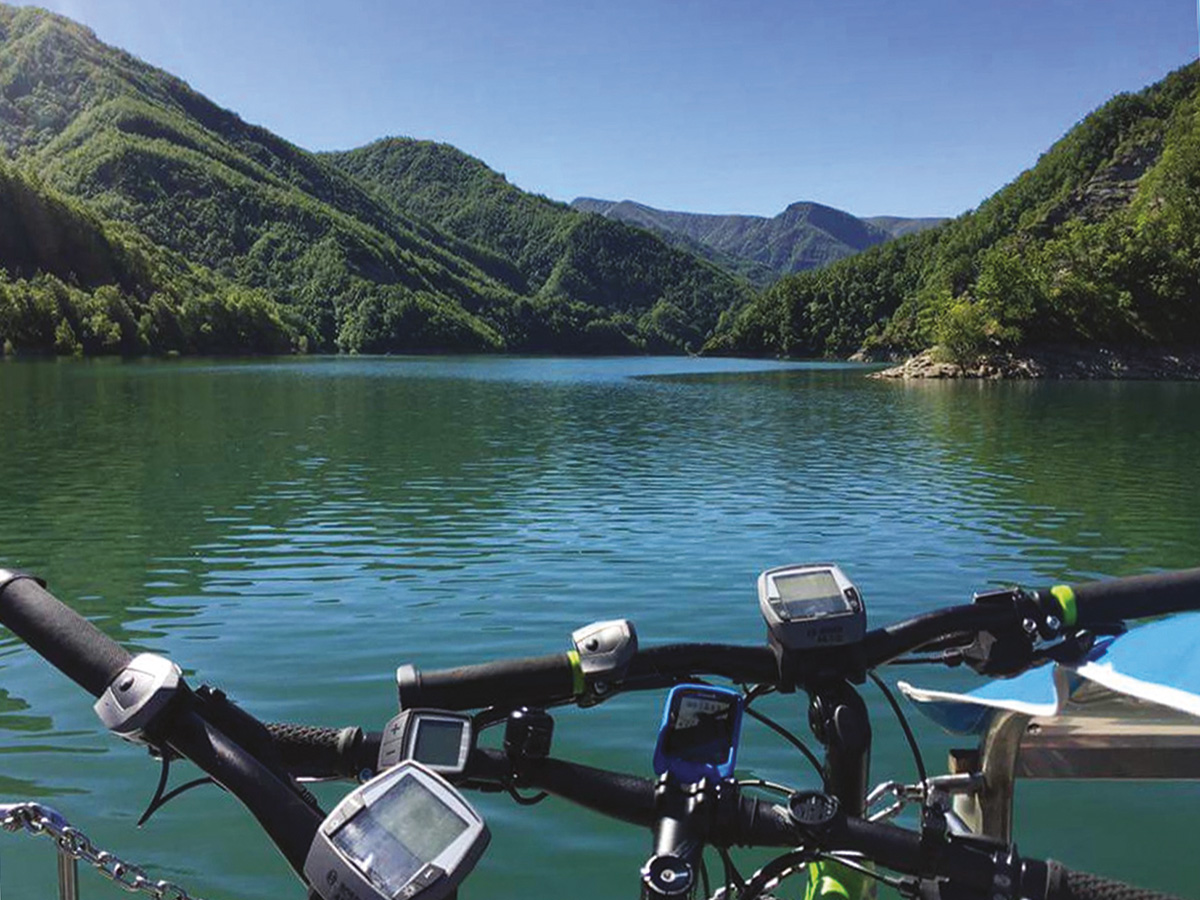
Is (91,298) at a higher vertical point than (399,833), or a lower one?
higher

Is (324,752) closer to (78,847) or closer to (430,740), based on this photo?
(430,740)

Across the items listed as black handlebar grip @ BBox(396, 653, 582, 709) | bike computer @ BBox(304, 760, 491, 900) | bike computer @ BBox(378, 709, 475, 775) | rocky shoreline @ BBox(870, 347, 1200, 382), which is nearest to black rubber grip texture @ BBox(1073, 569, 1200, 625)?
black handlebar grip @ BBox(396, 653, 582, 709)

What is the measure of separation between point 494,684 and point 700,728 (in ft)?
1.75

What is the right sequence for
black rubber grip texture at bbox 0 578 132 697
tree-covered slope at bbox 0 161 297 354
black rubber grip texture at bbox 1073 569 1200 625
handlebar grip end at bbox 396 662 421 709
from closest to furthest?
black rubber grip texture at bbox 0 578 132 697 < handlebar grip end at bbox 396 662 421 709 < black rubber grip texture at bbox 1073 569 1200 625 < tree-covered slope at bbox 0 161 297 354

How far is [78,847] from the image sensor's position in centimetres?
230

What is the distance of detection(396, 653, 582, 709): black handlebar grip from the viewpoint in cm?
266

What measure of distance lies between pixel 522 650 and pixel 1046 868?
8884mm

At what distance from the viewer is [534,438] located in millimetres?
34469

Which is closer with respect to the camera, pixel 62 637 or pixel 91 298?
pixel 62 637

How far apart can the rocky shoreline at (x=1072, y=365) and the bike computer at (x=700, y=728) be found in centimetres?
10217

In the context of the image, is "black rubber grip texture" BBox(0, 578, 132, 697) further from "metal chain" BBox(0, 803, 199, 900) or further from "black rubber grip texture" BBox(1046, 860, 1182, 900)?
"black rubber grip texture" BBox(1046, 860, 1182, 900)

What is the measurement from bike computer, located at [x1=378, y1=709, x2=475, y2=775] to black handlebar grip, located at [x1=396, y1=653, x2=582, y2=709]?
0.21 m

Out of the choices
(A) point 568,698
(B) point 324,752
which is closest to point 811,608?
(A) point 568,698

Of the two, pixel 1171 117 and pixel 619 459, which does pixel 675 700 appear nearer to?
pixel 619 459
